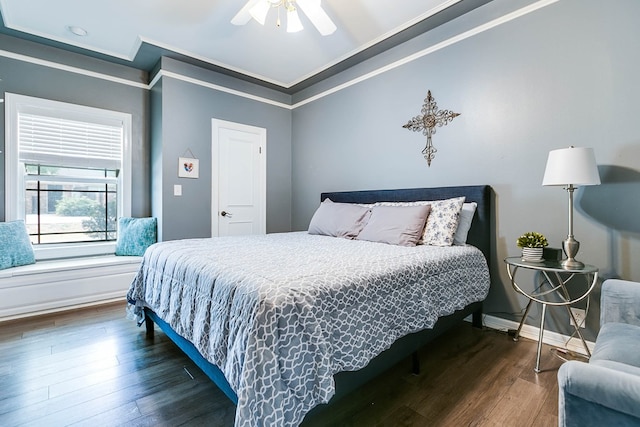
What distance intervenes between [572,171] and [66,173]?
4.74m

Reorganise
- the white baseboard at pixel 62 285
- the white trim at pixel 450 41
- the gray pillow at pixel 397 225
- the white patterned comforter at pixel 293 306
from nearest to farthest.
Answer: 1. the white patterned comforter at pixel 293 306
2. the white trim at pixel 450 41
3. the gray pillow at pixel 397 225
4. the white baseboard at pixel 62 285

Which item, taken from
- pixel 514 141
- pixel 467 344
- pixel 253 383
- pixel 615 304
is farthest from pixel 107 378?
pixel 514 141

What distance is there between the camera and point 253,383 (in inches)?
39.5

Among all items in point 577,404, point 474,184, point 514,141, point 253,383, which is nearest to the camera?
point 577,404

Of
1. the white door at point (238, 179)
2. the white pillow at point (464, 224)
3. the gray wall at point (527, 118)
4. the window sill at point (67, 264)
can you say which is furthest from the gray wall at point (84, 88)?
the white pillow at point (464, 224)

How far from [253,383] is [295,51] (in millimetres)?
3357

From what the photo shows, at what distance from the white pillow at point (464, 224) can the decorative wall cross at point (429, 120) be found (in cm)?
67

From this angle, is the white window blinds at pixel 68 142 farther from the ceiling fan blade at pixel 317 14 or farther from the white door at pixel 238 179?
the ceiling fan blade at pixel 317 14

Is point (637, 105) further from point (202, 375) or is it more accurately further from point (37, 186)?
point (37, 186)

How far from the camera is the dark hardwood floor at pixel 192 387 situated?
143cm

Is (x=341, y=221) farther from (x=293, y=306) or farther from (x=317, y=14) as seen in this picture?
(x=293, y=306)

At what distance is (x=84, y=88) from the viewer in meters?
3.37

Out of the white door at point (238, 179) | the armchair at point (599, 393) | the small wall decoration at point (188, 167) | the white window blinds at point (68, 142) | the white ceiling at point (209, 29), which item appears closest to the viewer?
the armchair at point (599, 393)

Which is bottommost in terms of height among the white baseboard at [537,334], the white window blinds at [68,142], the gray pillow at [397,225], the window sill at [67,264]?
the white baseboard at [537,334]
